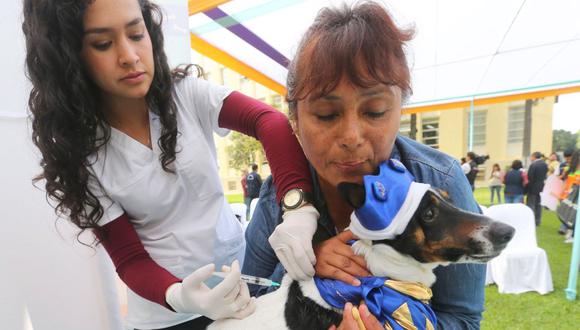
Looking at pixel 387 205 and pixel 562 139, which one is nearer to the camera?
pixel 387 205

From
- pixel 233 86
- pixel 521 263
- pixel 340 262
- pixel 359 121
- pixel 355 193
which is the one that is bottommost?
pixel 521 263

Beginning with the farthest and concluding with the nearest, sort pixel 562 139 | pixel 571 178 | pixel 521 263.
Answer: pixel 562 139
pixel 571 178
pixel 521 263

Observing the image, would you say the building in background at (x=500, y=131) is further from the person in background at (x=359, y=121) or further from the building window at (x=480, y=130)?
the person in background at (x=359, y=121)

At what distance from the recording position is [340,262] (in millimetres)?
906

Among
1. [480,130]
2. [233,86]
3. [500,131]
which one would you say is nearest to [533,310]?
[500,131]

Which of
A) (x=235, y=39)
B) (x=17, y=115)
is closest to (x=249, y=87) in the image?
(x=235, y=39)

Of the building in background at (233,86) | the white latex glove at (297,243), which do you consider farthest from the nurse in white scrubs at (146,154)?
the building in background at (233,86)

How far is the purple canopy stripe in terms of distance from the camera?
3397 millimetres

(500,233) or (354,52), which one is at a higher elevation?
(354,52)

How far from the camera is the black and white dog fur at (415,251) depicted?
80 centimetres

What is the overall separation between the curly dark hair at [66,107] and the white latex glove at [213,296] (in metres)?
0.40

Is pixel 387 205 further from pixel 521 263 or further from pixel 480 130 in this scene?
pixel 480 130

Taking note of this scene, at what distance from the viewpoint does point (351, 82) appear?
771 millimetres

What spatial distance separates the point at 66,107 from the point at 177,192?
45 centimetres
